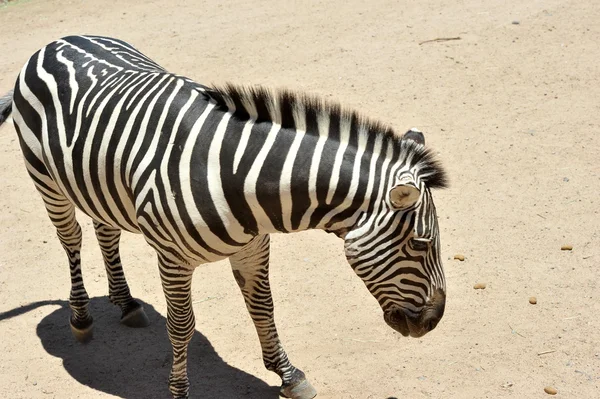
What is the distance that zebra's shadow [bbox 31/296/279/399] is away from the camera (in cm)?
579

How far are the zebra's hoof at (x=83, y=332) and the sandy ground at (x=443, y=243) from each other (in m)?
0.07

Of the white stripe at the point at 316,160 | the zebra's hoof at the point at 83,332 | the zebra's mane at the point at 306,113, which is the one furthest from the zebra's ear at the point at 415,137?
the zebra's hoof at the point at 83,332

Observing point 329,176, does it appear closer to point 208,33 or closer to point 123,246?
point 123,246

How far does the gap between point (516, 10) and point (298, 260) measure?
6.38m

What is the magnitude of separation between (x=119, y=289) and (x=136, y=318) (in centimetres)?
28

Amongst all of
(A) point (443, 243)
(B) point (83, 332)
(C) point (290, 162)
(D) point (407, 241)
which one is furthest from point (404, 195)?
(B) point (83, 332)

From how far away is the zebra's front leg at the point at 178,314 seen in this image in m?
5.02

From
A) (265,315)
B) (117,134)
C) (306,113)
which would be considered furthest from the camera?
(265,315)

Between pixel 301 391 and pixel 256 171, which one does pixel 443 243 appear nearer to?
pixel 301 391

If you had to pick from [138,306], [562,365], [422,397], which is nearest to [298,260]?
[138,306]

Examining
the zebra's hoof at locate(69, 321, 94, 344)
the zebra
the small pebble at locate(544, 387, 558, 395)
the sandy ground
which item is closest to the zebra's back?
the zebra

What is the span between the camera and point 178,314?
522 centimetres

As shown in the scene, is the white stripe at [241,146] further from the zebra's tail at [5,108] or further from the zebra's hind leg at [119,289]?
the zebra's tail at [5,108]

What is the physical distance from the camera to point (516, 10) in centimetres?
1148
